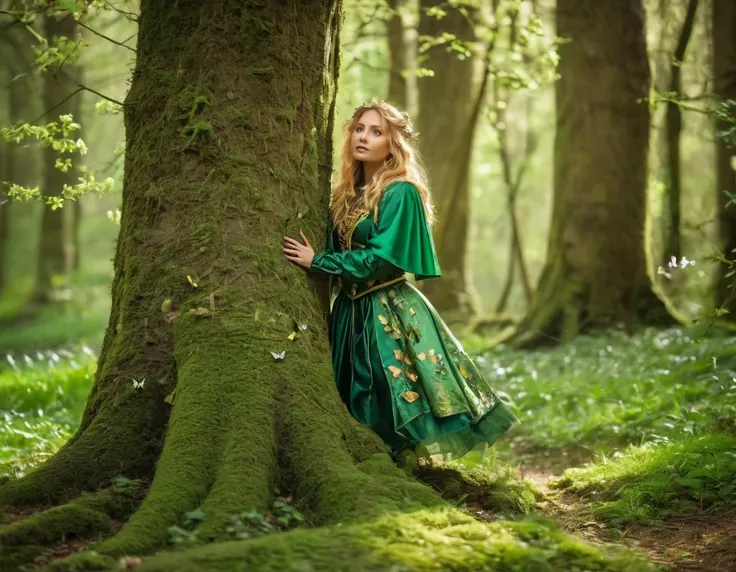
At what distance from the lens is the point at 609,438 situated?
19.6 feet

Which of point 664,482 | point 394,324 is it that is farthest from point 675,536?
point 394,324

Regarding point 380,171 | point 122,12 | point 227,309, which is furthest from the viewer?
point 380,171

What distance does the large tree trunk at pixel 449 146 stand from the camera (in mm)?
12008

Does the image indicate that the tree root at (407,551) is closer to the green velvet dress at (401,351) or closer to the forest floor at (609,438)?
the forest floor at (609,438)

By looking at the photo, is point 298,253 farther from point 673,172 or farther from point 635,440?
point 673,172

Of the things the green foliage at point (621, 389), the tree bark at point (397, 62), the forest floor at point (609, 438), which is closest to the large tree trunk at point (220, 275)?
the forest floor at point (609, 438)

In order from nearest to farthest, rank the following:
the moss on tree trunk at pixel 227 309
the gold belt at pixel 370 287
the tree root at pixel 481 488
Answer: the moss on tree trunk at pixel 227 309, the tree root at pixel 481 488, the gold belt at pixel 370 287

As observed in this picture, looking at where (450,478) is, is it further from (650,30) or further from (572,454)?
(650,30)

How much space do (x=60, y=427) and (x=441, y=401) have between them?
3036 mm

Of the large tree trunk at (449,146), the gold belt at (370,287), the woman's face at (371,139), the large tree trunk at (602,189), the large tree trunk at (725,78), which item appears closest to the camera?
the gold belt at (370,287)

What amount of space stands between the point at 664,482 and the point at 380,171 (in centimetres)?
237

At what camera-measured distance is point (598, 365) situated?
7801mm

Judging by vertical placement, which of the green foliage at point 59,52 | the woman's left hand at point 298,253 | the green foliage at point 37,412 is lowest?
the green foliage at point 37,412

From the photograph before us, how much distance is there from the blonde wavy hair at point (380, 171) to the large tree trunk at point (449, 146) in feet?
22.9
